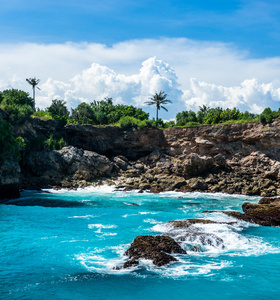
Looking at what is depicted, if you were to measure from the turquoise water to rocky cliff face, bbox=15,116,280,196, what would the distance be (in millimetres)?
17980

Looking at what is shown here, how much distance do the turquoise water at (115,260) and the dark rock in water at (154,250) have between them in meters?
0.38

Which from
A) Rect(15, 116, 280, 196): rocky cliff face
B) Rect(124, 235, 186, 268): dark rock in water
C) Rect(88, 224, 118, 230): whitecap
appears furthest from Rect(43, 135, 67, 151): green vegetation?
Rect(124, 235, 186, 268): dark rock in water

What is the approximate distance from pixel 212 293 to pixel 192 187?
32.1 metres

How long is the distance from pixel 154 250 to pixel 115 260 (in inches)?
75.6

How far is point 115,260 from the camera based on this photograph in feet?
48.2

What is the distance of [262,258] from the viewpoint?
15.4 meters

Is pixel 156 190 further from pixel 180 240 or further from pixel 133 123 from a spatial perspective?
pixel 180 240

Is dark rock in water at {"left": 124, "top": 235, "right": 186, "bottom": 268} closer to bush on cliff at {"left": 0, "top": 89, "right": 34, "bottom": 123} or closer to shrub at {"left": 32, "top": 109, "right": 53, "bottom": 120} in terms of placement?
bush on cliff at {"left": 0, "top": 89, "right": 34, "bottom": 123}

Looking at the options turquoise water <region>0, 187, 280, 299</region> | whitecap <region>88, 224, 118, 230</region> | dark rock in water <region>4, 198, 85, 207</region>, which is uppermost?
dark rock in water <region>4, 198, 85, 207</region>

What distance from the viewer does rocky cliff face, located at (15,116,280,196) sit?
44406 mm

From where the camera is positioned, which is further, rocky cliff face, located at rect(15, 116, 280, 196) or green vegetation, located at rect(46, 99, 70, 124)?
green vegetation, located at rect(46, 99, 70, 124)

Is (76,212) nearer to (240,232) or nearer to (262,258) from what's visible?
(240,232)

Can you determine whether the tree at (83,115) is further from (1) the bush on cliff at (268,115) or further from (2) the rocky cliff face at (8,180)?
(1) the bush on cliff at (268,115)

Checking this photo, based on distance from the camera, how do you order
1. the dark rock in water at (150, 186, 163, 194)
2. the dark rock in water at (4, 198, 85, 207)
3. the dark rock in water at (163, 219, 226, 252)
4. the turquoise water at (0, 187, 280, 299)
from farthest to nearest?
1. the dark rock in water at (150, 186, 163, 194)
2. the dark rock in water at (4, 198, 85, 207)
3. the dark rock in water at (163, 219, 226, 252)
4. the turquoise water at (0, 187, 280, 299)
